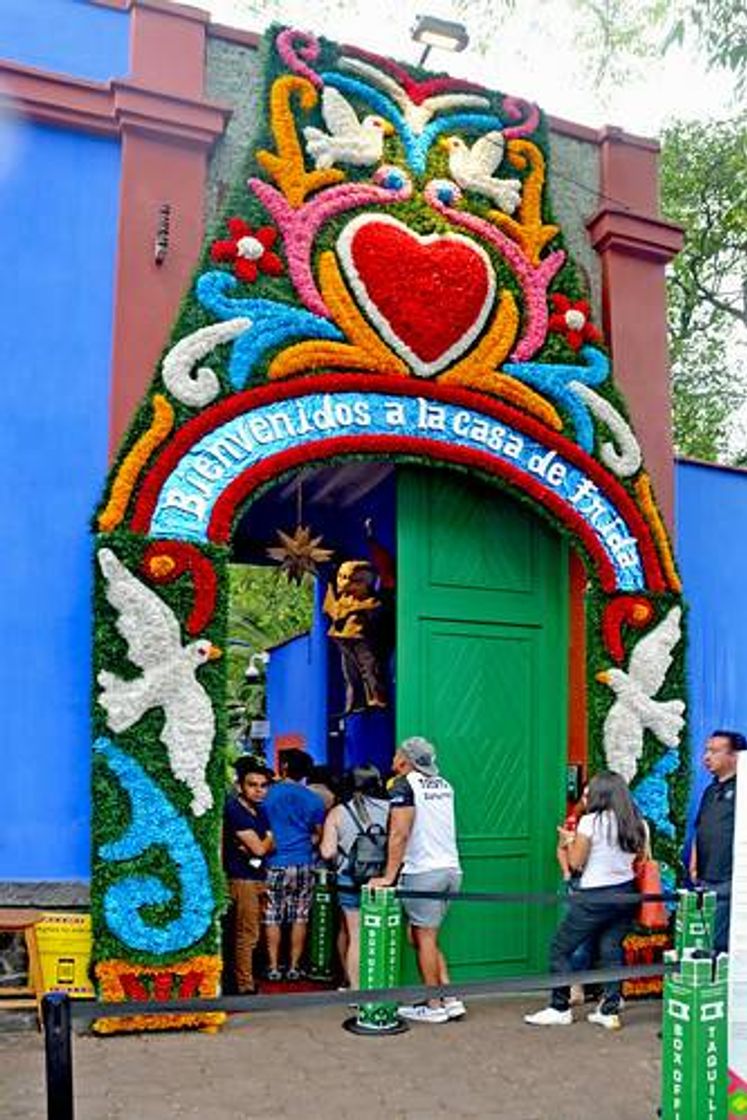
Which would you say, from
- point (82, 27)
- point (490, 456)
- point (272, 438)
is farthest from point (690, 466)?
point (82, 27)

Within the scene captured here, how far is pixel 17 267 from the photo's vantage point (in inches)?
291

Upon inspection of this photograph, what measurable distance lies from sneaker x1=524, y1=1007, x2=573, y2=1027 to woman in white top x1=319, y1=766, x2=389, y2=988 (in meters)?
1.20

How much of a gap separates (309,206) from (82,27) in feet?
5.96

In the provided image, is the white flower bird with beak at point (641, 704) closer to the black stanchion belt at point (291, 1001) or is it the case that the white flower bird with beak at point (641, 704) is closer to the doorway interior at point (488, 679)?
the doorway interior at point (488, 679)

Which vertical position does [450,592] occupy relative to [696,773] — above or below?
above

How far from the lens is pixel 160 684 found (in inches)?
283

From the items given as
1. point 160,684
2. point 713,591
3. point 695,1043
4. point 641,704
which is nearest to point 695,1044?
point 695,1043

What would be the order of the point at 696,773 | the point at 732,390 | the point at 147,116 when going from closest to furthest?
the point at 147,116, the point at 696,773, the point at 732,390

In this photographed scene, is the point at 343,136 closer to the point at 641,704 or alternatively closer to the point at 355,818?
the point at 641,704

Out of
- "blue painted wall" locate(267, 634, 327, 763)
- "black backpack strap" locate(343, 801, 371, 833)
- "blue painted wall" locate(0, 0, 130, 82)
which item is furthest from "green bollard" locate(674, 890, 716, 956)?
"blue painted wall" locate(0, 0, 130, 82)

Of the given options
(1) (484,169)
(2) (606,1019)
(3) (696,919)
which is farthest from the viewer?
(1) (484,169)

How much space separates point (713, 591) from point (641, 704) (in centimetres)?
171

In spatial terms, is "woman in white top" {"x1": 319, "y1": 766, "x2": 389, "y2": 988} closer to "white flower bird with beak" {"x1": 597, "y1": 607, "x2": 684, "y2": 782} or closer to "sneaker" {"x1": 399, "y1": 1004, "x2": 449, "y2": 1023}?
"sneaker" {"x1": 399, "y1": 1004, "x2": 449, "y2": 1023}

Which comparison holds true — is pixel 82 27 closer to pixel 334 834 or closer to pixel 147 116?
pixel 147 116
